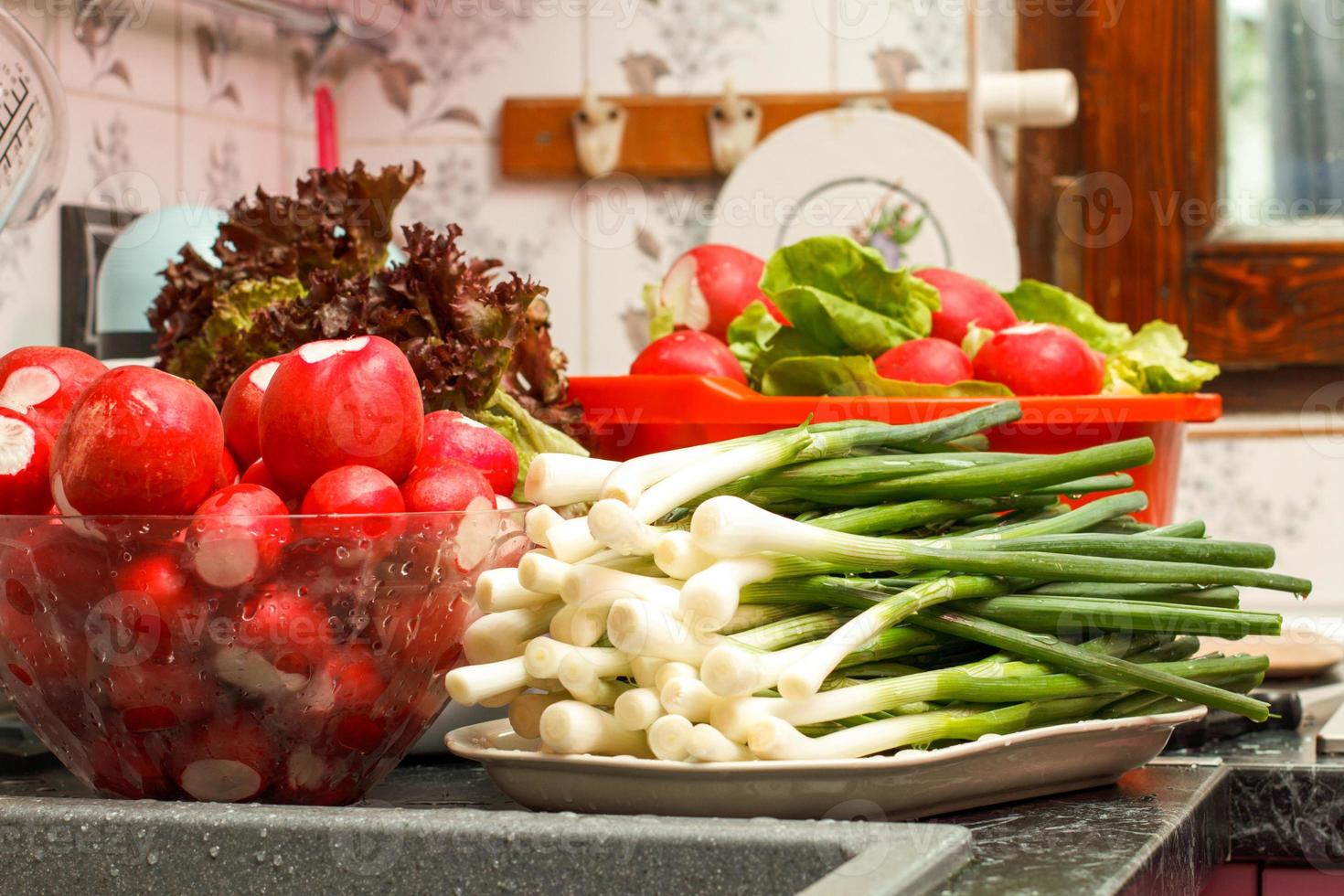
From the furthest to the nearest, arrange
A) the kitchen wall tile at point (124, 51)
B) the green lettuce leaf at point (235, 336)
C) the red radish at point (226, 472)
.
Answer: the kitchen wall tile at point (124, 51) < the green lettuce leaf at point (235, 336) < the red radish at point (226, 472)

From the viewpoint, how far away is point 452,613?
2.18 feet

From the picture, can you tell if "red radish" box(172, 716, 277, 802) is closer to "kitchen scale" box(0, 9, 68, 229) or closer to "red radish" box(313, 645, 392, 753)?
"red radish" box(313, 645, 392, 753)

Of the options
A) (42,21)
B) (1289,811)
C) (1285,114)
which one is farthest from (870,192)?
(1289,811)

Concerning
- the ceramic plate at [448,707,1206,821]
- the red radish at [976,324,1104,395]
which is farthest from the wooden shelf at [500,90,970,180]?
the ceramic plate at [448,707,1206,821]

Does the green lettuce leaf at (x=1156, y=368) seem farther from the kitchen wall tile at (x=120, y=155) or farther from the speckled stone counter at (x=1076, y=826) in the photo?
the kitchen wall tile at (x=120, y=155)

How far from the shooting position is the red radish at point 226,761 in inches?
24.3

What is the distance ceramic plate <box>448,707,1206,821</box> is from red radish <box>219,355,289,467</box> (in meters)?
0.16

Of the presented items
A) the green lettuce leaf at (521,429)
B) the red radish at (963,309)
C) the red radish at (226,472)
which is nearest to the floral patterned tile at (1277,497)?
the red radish at (963,309)

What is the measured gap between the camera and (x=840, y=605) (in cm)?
65

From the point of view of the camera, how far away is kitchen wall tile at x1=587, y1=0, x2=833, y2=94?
7.14 feet

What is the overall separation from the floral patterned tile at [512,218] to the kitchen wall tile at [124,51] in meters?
0.53

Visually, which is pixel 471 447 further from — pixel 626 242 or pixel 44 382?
pixel 626 242

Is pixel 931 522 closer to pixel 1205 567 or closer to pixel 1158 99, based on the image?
pixel 1205 567

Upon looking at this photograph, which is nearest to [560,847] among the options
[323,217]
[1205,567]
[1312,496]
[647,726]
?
[647,726]
